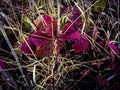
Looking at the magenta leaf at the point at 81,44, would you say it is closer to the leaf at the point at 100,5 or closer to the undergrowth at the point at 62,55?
the undergrowth at the point at 62,55

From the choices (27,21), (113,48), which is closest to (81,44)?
(113,48)

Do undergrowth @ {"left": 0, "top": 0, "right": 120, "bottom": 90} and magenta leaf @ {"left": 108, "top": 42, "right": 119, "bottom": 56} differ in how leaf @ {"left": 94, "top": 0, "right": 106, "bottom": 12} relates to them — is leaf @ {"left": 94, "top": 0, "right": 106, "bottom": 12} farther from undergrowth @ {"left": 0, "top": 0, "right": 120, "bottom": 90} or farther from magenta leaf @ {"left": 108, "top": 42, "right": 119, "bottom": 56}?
magenta leaf @ {"left": 108, "top": 42, "right": 119, "bottom": 56}

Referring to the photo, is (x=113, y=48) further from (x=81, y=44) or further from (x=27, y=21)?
(x=27, y=21)

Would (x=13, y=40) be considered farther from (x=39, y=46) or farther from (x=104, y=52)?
(x=104, y=52)

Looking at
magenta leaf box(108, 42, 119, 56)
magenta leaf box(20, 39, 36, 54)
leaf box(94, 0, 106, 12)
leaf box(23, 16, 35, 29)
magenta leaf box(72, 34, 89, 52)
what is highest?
leaf box(23, 16, 35, 29)

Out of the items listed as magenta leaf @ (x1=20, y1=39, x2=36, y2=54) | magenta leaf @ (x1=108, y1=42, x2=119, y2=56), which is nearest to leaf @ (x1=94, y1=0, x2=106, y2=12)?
magenta leaf @ (x1=108, y1=42, x2=119, y2=56)

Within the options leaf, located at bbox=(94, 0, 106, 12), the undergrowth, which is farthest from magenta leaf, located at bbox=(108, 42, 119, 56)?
leaf, located at bbox=(94, 0, 106, 12)

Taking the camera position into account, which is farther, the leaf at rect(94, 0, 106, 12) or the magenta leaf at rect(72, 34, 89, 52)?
the leaf at rect(94, 0, 106, 12)

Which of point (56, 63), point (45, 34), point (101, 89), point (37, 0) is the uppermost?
point (37, 0)

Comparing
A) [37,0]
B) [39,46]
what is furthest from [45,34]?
[37,0]

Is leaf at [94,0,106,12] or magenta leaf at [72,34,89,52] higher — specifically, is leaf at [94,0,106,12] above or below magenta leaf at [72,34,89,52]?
above

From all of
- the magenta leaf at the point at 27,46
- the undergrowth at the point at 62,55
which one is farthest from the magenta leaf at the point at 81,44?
the magenta leaf at the point at 27,46
